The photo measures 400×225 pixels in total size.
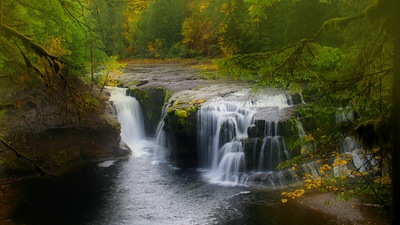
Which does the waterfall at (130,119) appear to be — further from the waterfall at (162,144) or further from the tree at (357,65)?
the tree at (357,65)

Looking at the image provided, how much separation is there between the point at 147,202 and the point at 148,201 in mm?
92

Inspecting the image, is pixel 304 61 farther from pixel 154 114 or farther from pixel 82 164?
pixel 154 114

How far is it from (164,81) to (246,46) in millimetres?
9826

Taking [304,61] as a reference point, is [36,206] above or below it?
below

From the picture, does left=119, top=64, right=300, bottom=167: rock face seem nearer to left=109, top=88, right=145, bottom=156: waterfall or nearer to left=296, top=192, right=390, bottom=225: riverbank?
left=109, top=88, right=145, bottom=156: waterfall

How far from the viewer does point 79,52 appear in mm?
20672

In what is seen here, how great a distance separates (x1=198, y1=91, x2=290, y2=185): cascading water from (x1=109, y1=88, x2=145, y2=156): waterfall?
19.2 feet

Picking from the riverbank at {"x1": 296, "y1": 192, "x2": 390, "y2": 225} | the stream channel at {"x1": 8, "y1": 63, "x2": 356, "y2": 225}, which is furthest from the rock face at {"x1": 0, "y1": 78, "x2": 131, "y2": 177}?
the riverbank at {"x1": 296, "y1": 192, "x2": 390, "y2": 225}

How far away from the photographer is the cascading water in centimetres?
1723

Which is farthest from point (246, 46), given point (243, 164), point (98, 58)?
point (243, 164)

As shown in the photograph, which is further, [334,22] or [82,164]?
[82,164]

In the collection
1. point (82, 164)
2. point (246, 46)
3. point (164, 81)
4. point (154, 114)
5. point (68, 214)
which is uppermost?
point (246, 46)

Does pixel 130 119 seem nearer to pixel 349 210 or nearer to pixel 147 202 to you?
pixel 147 202

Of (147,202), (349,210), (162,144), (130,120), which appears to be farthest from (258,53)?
(130,120)
